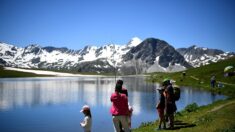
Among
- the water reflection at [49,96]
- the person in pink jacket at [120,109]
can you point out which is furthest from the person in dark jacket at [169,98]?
the water reflection at [49,96]

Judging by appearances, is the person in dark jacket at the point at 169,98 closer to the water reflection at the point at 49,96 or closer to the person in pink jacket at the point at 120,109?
the person in pink jacket at the point at 120,109

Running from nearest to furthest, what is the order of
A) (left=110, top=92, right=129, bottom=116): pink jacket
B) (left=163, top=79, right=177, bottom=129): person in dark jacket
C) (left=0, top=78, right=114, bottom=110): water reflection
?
1. (left=110, top=92, right=129, bottom=116): pink jacket
2. (left=163, top=79, right=177, bottom=129): person in dark jacket
3. (left=0, top=78, right=114, bottom=110): water reflection

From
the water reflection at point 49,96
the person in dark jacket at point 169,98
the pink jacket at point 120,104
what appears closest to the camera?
the pink jacket at point 120,104

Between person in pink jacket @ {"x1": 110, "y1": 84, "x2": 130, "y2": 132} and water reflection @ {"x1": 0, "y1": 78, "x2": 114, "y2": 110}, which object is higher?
person in pink jacket @ {"x1": 110, "y1": 84, "x2": 130, "y2": 132}

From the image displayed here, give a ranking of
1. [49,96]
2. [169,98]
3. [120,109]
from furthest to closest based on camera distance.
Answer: [49,96] < [169,98] < [120,109]

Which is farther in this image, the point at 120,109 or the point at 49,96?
the point at 49,96

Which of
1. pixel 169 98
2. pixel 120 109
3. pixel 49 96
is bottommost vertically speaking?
pixel 49 96

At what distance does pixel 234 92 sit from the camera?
63875mm

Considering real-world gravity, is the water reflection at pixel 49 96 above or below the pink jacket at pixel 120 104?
below

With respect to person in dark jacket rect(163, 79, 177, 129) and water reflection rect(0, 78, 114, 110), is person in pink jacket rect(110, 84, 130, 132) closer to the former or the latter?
person in dark jacket rect(163, 79, 177, 129)

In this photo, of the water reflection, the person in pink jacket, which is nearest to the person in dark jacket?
the person in pink jacket

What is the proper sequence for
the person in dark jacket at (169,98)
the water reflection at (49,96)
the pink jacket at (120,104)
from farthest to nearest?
the water reflection at (49,96) < the person in dark jacket at (169,98) < the pink jacket at (120,104)

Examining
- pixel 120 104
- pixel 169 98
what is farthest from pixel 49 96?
pixel 120 104

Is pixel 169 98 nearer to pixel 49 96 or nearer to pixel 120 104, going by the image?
pixel 120 104
